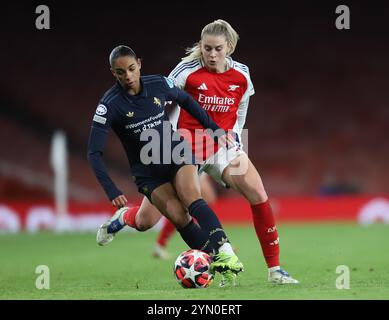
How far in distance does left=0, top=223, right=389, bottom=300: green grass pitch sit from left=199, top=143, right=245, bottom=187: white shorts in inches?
34.5

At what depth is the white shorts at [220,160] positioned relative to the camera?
6.63 metres

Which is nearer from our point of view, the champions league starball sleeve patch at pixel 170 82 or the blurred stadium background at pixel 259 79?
the champions league starball sleeve patch at pixel 170 82

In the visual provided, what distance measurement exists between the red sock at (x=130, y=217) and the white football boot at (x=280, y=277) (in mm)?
1398

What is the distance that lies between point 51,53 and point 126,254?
11.9m

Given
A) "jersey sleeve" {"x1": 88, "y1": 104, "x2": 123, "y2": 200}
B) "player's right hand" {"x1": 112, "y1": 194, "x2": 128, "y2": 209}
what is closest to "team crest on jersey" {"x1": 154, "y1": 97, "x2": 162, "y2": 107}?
"jersey sleeve" {"x1": 88, "y1": 104, "x2": 123, "y2": 200}

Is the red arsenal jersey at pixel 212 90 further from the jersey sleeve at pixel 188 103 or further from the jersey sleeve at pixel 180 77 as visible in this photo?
the jersey sleeve at pixel 188 103

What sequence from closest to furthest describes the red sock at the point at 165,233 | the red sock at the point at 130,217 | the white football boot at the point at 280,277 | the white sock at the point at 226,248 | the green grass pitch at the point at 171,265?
the green grass pitch at the point at 171,265 → the white sock at the point at 226,248 → the white football boot at the point at 280,277 → the red sock at the point at 130,217 → the red sock at the point at 165,233

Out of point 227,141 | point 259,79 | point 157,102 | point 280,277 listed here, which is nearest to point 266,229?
point 280,277

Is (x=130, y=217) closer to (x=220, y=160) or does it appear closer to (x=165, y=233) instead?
(x=220, y=160)

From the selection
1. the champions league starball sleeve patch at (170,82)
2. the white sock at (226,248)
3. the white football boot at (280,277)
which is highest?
the champions league starball sleeve patch at (170,82)

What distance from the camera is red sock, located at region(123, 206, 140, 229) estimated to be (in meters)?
7.30

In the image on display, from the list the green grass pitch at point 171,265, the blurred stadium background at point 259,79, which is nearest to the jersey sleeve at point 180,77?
the green grass pitch at point 171,265

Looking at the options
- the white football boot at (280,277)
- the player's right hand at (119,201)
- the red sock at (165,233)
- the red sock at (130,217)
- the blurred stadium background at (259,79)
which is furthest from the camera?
the blurred stadium background at (259,79)

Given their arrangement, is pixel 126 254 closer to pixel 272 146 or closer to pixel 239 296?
pixel 239 296
